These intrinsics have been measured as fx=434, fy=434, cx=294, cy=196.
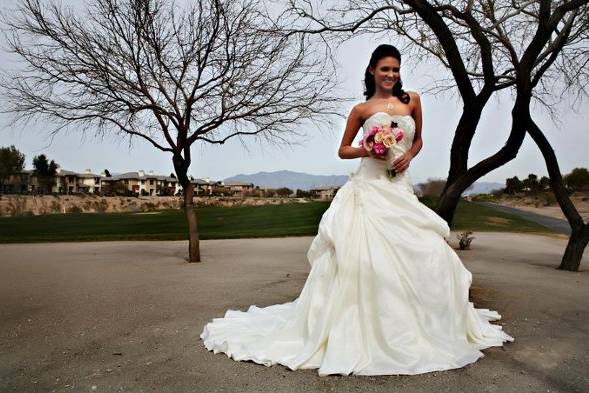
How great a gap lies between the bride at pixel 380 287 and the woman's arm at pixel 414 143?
0.03 feet

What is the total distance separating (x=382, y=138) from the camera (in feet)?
13.2

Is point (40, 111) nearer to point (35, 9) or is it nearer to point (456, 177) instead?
point (35, 9)

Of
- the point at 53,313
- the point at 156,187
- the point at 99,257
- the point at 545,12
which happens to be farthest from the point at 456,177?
the point at 156,187

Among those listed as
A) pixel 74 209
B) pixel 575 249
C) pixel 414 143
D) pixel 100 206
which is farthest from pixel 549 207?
pixel 414 143

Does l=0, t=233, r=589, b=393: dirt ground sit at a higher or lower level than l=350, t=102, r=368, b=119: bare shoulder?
lower

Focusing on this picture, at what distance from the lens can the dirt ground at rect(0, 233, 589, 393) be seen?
340cm

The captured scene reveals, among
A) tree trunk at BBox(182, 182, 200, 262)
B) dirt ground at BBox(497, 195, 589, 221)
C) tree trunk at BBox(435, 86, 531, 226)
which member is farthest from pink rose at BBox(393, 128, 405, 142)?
dirt ground at BBox(497, 195, 589, 221)

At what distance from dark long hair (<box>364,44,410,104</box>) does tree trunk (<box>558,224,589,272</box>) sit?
7.15m

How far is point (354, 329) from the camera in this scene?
12.0ft

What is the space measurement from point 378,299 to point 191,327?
239 centimetres

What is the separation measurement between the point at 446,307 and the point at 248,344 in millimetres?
1846

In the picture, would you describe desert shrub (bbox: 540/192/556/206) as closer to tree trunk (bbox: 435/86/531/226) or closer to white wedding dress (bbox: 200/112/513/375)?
tree trunk (bbox: 435/86/531/226)

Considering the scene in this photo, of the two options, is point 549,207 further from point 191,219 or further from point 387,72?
point 387,72

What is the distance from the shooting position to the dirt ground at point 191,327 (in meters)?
3.40
